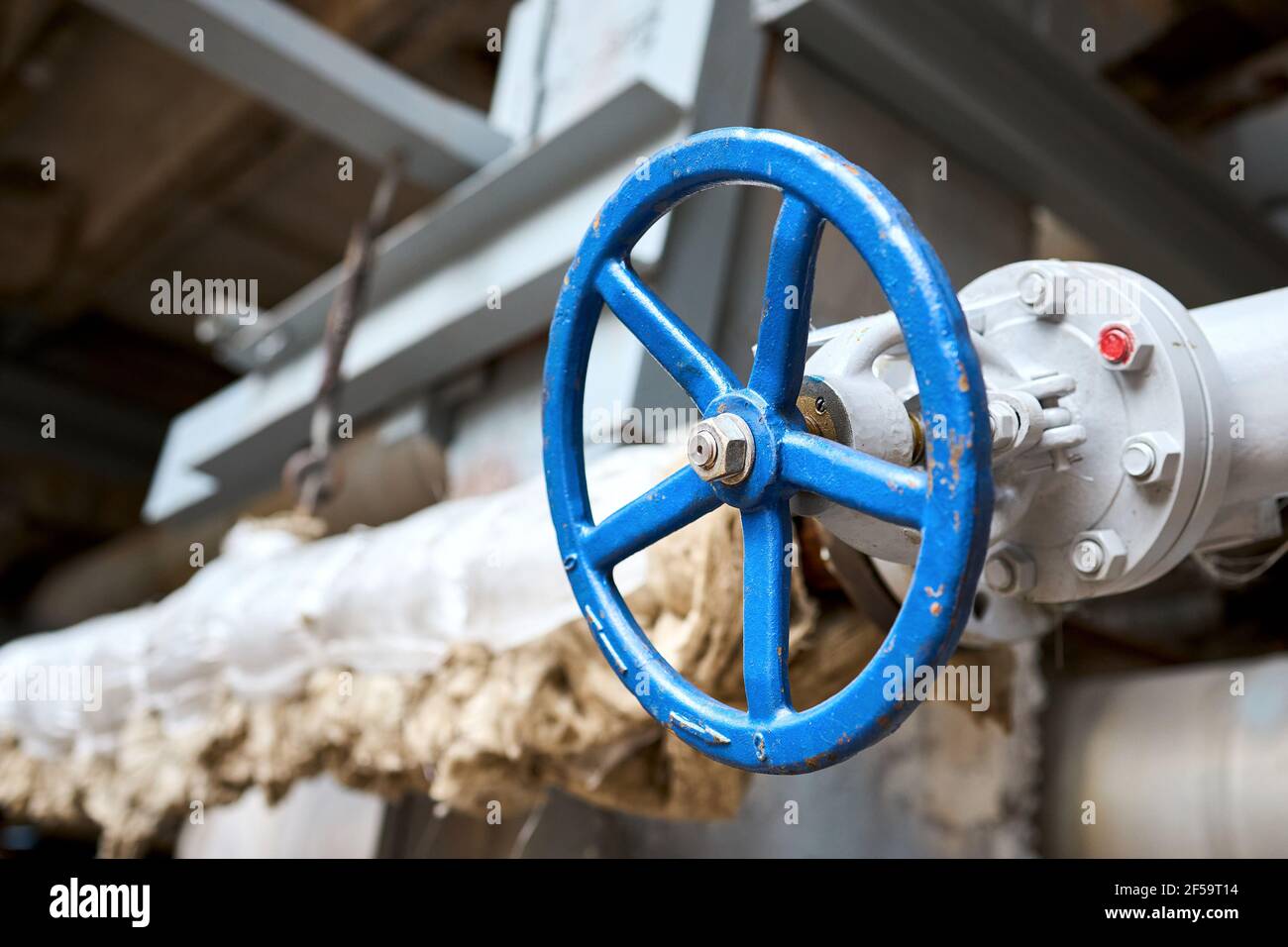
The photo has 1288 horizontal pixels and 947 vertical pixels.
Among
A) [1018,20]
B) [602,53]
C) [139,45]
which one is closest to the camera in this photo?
[1018,20]

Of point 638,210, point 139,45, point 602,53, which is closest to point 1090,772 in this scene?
point 638,210

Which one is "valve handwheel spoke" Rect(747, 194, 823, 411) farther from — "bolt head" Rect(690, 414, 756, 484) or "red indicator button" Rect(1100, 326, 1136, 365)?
"red indicator button" Rect(1100, 326, 1136, 365)

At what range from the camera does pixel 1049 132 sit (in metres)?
A: 1.48

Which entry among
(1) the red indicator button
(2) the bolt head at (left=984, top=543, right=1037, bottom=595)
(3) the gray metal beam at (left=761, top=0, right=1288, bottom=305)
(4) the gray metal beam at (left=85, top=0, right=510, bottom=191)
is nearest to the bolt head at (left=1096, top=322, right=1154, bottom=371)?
(1) the red indicator button

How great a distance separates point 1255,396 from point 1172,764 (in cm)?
57

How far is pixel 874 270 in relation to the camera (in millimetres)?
486

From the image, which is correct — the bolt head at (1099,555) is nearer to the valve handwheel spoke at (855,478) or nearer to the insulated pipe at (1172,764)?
the valve handwheel spoke at (855,478)

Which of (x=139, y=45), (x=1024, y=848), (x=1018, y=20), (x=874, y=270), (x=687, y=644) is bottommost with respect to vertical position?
(x=1024, y=848)

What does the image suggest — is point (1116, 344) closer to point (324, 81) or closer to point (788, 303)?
point (788, 303)

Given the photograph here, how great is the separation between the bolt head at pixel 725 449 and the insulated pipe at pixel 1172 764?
0.72 meters

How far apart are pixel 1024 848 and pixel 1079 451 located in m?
0.68

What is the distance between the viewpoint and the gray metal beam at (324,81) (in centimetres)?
149

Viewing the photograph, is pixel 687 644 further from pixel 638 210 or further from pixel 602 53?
pixel 602 53

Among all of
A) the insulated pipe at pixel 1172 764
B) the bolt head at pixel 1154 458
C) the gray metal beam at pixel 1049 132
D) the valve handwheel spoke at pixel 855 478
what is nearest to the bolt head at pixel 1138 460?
the bolt head at pixel 1154 458
